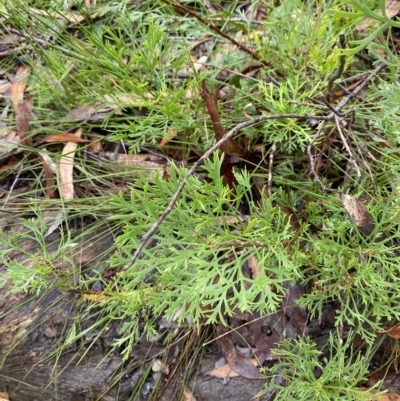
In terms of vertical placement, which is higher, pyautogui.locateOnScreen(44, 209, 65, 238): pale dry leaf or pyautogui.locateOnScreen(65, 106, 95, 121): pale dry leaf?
pyautogui.locateOnScreen(65, 106, 95, 121): pale dry leaf

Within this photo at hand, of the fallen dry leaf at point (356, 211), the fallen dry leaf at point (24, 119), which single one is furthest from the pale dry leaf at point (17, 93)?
the fallen dry leaf at point (356, 211)

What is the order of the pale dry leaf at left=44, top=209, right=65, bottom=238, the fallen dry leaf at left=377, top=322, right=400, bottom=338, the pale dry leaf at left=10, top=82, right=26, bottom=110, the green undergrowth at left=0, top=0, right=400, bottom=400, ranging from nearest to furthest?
the green undergrowth at left=0, top=0, right=400, bottom=400, the fallen dry leaf at left=377, top=322, right=400, bottom=338, the pale dry leaf at left=44, top=209, right=65, bottom=238, the pale dry leaf at left=10, top=82, right=26, bottom=110

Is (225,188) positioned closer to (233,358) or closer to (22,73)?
(233,358)

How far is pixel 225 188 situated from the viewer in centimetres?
118

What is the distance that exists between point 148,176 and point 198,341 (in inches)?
25.6

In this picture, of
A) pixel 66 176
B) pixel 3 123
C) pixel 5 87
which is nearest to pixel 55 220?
pixel 66 176

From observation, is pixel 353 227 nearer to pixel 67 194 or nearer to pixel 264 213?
pixel 264 213

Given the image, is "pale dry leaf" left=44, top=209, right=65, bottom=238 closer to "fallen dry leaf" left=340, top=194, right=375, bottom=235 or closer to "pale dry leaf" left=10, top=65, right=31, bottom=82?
"pale dry leaf" left=10, top=65, right=31, bottom=82

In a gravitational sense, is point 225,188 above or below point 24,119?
above

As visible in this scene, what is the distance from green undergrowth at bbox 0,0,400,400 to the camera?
1.15 metres

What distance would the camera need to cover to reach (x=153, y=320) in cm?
161

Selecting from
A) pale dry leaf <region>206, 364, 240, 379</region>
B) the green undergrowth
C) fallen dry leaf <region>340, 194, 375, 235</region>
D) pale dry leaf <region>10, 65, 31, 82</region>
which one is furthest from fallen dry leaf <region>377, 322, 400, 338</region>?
pale dry leaf <region>10, 65, 31, 82</region>

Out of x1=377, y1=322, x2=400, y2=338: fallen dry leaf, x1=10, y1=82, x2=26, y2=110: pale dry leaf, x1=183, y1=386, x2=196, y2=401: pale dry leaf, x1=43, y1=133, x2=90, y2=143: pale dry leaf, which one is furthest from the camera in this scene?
x1=10, y1=82, x2=26, y2=110: pale dry leaf

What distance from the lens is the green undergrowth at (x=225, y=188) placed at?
1148mm
